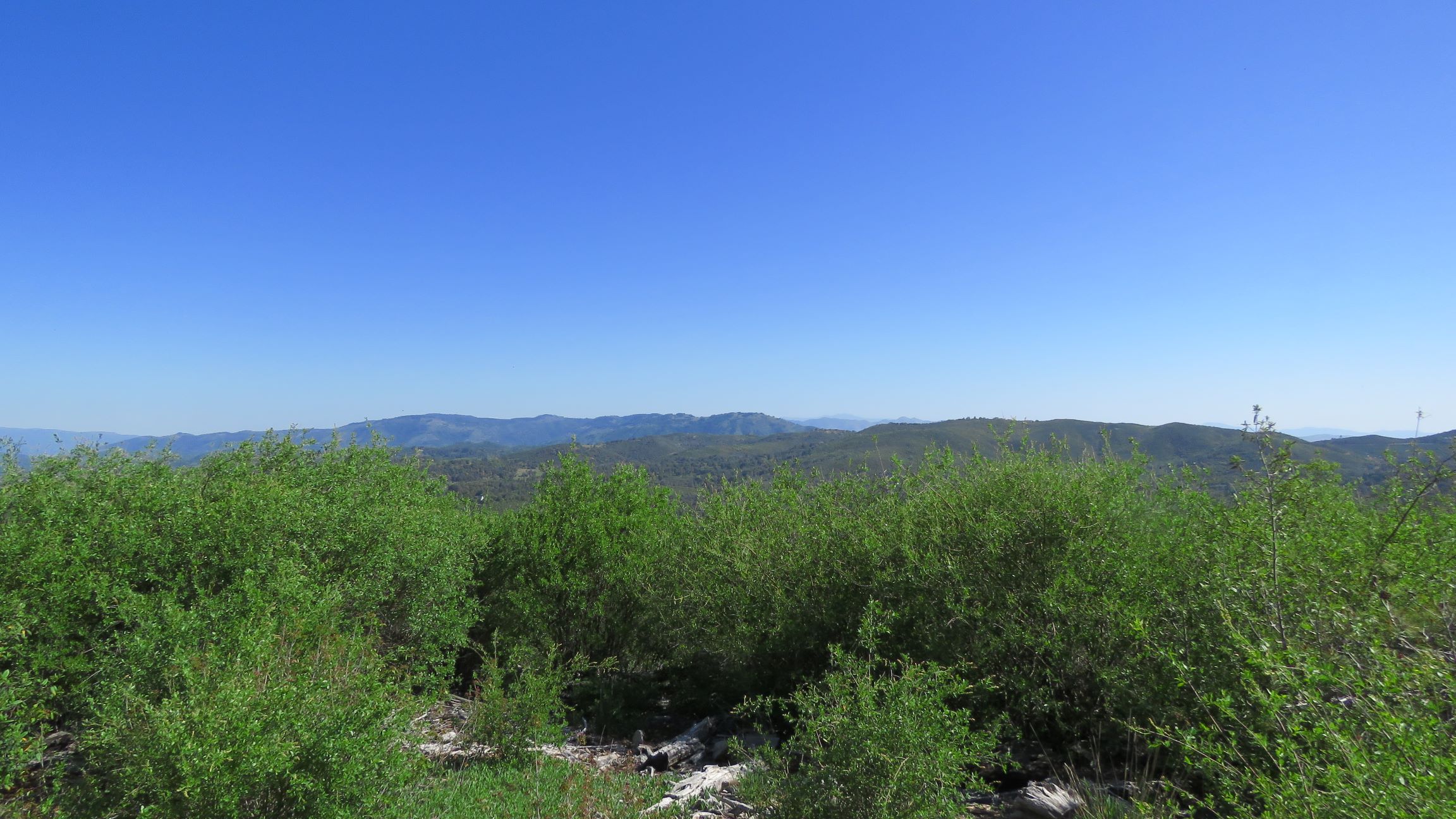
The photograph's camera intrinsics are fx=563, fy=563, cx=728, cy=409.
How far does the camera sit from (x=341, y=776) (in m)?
7.56

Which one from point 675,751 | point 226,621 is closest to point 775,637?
point 675,751

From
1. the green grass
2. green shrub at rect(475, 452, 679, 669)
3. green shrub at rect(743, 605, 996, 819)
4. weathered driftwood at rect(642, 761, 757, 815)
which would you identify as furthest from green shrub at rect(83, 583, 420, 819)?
green shrub at rect(475, 452, 679, 669)

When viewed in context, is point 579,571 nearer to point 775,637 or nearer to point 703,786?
point 775,637

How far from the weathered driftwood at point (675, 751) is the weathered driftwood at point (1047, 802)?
26.2ft

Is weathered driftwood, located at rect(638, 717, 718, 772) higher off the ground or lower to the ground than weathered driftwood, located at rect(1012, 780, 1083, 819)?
lower

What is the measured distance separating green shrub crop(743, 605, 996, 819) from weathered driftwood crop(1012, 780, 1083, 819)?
238 centimetres

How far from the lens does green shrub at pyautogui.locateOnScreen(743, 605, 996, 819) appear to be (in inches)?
268

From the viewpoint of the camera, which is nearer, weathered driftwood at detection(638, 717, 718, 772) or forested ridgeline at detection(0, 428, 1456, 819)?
forested ridgeline at detection(0, 428, 1456, 819)

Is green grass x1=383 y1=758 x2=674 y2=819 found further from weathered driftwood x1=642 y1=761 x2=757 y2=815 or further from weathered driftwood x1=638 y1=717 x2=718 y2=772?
weathered driftwood x1=638 y1=717 x2=718 y2=772

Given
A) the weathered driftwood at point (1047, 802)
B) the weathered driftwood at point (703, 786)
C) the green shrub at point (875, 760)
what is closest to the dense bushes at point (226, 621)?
the weathered driftwood at point (703, 786)

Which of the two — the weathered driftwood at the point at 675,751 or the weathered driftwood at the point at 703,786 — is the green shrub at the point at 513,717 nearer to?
the weathered driftwood at the point at 675,751

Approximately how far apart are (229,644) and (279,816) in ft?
12.3

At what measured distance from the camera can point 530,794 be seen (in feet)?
36.8

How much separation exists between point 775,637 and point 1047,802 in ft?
21.7
